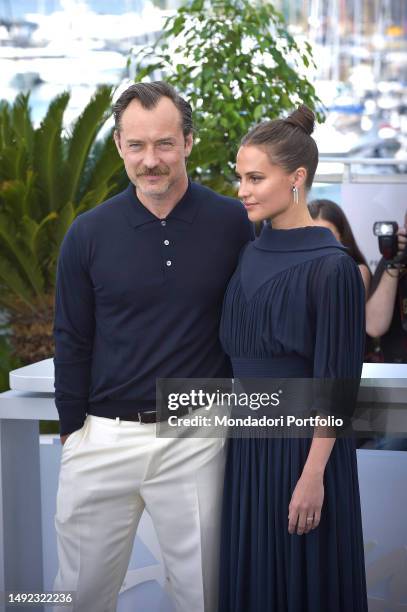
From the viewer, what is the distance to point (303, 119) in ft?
7.93

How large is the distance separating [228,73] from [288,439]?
14.8ft

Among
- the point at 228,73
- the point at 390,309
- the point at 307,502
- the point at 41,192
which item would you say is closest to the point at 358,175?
the point at 228,73

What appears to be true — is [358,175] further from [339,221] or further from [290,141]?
[290,141]

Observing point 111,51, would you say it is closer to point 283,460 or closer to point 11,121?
point 11,121

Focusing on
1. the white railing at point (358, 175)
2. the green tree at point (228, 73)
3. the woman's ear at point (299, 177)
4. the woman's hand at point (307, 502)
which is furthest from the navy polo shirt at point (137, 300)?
the white railing at point (358, 175)

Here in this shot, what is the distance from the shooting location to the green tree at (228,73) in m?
6.34

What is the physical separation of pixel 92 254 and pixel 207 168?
4.28 m

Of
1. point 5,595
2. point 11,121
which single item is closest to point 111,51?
point 11,121

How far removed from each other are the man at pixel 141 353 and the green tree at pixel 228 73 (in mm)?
3797

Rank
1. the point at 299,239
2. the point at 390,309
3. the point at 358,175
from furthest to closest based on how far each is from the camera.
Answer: the point at 358,175
the point at 390,309
the point at 299,239

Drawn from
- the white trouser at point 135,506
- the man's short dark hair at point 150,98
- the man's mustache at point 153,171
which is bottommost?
the white trouser at point 135,506

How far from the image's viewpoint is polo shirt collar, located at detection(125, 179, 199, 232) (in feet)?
8.25

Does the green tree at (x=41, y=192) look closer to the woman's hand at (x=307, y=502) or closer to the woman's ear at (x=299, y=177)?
the woman's ear at (x=299, y=177)

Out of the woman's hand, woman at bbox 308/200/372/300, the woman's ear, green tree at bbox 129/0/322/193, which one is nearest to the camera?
woman at bbox 308/200/372/300
